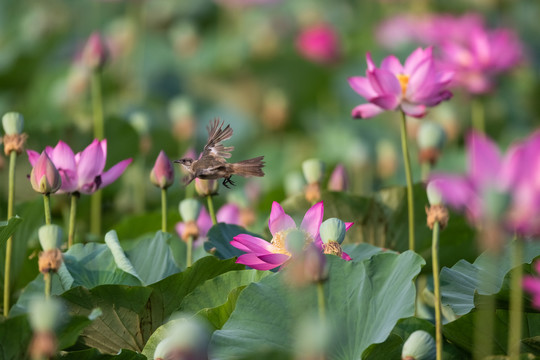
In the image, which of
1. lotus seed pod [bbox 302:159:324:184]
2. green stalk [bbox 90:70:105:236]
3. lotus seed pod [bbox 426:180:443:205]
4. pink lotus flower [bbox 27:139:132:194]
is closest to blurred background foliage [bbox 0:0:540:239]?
green stalk [bbox 90:70:105:236]

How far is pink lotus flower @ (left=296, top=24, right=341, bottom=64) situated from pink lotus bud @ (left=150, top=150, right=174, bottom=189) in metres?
2.41

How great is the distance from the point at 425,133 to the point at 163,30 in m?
3.70

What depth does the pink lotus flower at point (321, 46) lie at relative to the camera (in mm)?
3570

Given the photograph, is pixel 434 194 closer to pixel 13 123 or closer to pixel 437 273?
pixel 437 273

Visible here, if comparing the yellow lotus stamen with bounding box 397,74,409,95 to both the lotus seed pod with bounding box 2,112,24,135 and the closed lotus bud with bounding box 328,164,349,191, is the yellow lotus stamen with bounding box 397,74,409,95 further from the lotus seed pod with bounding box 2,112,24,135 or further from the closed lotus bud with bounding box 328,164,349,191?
the lotus seed pod with bounding box 2,112,24,135

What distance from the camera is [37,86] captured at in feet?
11.1

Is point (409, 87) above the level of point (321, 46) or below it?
below

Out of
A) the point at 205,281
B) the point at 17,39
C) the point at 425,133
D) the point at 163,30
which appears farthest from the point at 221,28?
the point at 205,281

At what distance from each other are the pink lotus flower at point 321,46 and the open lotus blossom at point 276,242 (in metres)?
2.55

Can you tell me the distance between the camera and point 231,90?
14.0ft

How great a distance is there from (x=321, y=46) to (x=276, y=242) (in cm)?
260

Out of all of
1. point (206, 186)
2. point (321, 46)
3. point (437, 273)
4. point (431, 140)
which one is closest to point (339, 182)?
point (431, 140)

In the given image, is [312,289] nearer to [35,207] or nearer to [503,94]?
[35,207]

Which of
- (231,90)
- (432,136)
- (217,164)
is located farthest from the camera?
(231,90)
